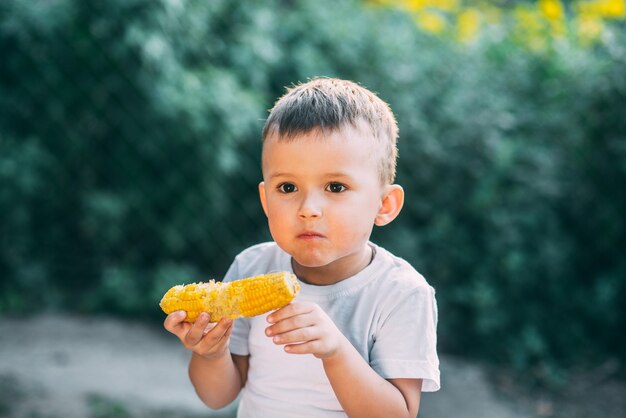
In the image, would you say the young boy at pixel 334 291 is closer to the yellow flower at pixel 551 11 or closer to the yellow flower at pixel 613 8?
the yellow flower at pixel 613 8

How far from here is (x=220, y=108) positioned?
4570 mm

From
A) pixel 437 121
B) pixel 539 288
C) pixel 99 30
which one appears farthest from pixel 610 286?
pixel 99 30

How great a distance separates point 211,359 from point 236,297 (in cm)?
27

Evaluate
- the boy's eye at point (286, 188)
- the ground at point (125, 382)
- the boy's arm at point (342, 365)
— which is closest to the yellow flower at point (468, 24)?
the ground at point (125, 382)

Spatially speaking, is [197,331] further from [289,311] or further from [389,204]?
[389,204]

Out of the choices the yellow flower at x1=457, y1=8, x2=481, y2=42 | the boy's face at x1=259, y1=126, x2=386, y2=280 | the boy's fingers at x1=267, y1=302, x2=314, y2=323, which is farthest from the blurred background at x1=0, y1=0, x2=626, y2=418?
the boy's fingers at x1=267, y1=302, x2=314, y2=323

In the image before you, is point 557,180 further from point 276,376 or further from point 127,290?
point 276,376

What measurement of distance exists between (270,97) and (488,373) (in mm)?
2314

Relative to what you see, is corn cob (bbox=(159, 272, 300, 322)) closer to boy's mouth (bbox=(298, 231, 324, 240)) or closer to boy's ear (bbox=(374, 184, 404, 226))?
boy's mouth (bbox=(298, 231, 324, 240))

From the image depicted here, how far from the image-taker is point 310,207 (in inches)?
66.9

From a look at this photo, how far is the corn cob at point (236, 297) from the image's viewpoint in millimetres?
1614

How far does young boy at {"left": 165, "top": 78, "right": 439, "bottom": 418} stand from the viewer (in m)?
1.68

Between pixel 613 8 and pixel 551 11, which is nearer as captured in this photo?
pixel 613 8

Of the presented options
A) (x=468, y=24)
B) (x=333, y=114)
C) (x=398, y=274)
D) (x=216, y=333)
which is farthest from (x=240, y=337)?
(x=468, y=24)
